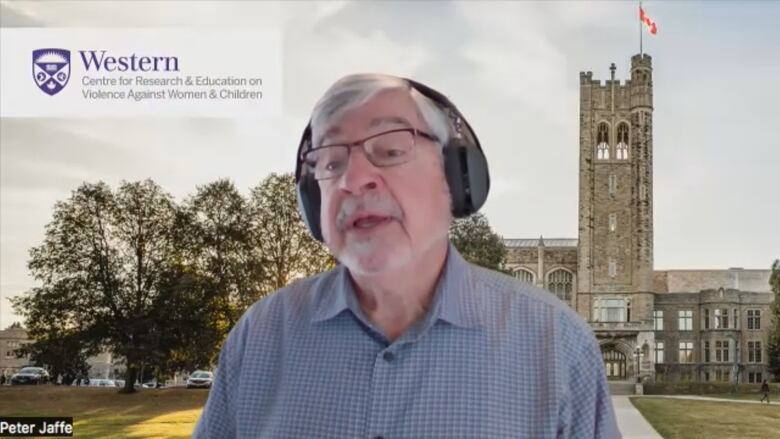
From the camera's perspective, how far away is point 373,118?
1496 mm

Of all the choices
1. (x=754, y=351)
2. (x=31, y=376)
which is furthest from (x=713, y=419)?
(x=754, y=351)

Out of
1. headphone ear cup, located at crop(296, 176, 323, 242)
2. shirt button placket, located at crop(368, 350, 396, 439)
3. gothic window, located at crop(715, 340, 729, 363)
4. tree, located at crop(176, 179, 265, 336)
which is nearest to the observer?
shirt button placket, located at crop(368, 350, 396, 439)

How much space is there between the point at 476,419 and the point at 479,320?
0.16m

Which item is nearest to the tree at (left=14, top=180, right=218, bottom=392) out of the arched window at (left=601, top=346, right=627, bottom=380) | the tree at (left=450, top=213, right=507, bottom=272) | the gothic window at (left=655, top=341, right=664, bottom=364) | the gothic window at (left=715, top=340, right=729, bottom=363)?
the tree at (left=450, top=213, right=507, bottom=272)

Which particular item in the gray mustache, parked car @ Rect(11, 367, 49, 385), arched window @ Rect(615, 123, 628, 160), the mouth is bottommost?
parked car @ Rect(11, 367, 49, 385)

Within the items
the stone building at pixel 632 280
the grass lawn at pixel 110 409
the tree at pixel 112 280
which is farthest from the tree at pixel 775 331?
the grass lawn at pixel 110 409

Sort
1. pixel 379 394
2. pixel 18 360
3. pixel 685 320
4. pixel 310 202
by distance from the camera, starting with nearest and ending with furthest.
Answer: pixel 379 394
pixel 310 202
pixel 18 360
pixel 685 320

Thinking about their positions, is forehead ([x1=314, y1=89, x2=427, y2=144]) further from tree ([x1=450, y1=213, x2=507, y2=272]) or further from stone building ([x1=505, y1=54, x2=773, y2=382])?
stone building ([x1=505, y1=54, x2=773, y2=382])

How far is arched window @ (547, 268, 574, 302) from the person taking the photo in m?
28.0

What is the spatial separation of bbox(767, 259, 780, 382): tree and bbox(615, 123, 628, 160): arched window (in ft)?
19.9

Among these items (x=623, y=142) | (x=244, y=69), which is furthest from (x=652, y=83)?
(x=244, y=69)

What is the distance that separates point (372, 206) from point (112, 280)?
8.68m

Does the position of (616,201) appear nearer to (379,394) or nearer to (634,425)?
(634,425)

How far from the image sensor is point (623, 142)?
89.8 ft
